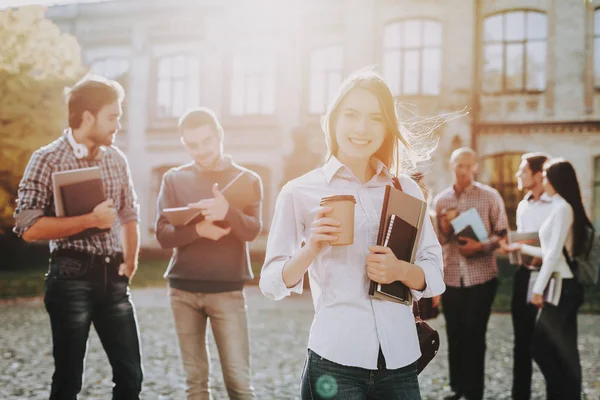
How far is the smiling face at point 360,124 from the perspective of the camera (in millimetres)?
2398

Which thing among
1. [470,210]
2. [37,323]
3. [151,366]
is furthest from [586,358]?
[37,323]

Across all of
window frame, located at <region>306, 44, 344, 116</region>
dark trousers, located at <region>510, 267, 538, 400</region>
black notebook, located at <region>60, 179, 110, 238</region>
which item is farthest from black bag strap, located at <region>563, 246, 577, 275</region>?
window frame, located at <region>306, 44, 344, 116</region>

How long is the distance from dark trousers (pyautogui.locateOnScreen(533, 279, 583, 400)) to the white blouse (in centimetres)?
13

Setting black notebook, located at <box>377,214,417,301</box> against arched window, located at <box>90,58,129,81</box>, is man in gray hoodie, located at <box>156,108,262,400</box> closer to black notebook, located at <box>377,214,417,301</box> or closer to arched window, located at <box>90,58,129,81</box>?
black notebook, located at <box>377,214,417,301</box>

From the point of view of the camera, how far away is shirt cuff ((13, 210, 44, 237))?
3.44m

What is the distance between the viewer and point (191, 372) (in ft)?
13.1

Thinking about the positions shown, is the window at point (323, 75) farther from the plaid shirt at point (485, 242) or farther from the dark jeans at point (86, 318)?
the dark jeans at point (86, 318)

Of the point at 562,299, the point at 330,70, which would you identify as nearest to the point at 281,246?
the point at 562,299

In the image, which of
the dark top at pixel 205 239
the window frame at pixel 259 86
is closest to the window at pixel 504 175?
the window frame at pixel 259 86

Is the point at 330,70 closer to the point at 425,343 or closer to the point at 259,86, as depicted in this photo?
the point at 259,86

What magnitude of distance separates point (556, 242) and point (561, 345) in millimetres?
756

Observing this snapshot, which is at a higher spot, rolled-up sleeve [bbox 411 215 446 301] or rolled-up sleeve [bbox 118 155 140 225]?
rolled-up sleeve [bbox 118 155 140 225]

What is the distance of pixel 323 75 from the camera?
21.4 m

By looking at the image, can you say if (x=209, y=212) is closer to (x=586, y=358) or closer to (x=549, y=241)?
(x=549, y=241)
